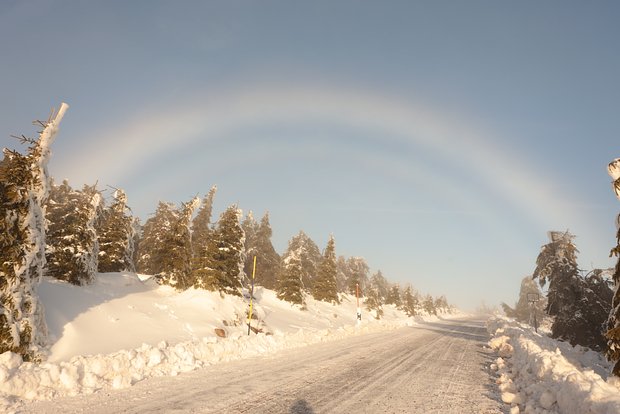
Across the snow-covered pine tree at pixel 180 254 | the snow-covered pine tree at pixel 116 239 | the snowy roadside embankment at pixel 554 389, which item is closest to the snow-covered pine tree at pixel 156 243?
the snow-covered pine tree at pixel 180 254

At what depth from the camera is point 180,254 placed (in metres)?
22.4

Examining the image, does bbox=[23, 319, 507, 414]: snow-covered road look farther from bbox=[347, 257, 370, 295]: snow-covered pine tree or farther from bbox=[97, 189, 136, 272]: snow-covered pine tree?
bbox=[347, 257, 370, 295]: snow-covered pine tree

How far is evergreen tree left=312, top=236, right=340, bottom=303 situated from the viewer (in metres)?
42.4

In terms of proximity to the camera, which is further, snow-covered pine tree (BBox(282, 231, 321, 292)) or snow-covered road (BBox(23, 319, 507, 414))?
snow-covered pine tree (BBox(282, 231, 321, 292))

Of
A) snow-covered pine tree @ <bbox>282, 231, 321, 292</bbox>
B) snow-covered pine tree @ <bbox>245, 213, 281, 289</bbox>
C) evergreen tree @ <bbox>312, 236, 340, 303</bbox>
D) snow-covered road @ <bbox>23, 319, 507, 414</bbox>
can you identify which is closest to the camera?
snow-covered road @ <bbox>23, 319, 507, 414</bbox>

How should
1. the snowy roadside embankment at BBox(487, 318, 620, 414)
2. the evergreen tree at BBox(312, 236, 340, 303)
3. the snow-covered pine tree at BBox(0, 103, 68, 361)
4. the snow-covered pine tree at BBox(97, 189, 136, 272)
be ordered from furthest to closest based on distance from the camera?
the evergreen tree at BBox(312, 236, 340, 303) → the snow-covered pine tree at BBox(97, 189, 136, 272) → the snow-covered pine tree at BBox(0, 103, 68, 361) → the snowy roadside embankment at BBox(487, 318, 620, 414)

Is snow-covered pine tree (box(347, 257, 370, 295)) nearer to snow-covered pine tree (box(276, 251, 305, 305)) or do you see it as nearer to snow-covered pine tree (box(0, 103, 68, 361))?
snow-covered pine tree (box(276, 251, 305, 305))

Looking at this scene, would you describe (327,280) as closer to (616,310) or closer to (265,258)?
(265,258)

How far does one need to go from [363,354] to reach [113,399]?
9.49 metres

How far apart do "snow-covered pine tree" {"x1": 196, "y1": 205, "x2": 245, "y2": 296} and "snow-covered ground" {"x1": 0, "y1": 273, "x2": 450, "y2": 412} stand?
958 mm

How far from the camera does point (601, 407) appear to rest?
4805 mm

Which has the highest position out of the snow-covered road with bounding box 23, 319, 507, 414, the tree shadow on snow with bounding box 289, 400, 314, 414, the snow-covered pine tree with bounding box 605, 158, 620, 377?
the snow-covered pine tree with bounding box 605, 158, 620, 377

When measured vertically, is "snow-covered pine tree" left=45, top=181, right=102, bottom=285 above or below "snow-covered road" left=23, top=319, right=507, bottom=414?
above

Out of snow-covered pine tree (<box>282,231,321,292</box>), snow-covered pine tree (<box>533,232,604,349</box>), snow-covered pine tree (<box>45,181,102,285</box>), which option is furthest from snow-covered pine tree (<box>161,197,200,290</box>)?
snow-covered pine tree (<box>282,231,321,292</box>)
